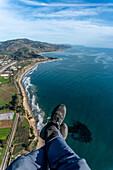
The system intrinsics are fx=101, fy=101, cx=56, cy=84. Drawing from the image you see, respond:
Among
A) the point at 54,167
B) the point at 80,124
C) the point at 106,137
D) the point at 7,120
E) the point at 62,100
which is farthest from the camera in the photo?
the point at 62,100

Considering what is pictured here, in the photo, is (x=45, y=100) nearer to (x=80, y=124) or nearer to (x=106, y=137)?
(x=80, y=124)

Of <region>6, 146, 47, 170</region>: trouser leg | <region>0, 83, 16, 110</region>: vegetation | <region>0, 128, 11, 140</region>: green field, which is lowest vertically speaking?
<region>0, 128, 11, 140</region>: green field

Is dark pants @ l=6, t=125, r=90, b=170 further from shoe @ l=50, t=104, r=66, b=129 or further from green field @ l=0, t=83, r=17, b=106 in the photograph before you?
green field @ l=0, t=83, r=17, b=106

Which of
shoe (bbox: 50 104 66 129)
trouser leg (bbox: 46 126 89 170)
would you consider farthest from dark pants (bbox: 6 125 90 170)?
shoe (bbox: 50 104 66 129)

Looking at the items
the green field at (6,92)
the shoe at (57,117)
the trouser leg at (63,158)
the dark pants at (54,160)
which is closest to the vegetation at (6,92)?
the green field at (6,92)

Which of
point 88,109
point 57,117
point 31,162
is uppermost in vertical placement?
point 31,162

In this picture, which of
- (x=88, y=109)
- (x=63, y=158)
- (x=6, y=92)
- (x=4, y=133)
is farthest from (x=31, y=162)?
(x=6, y=92)

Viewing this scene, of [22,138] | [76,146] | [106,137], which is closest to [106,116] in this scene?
[106,137]

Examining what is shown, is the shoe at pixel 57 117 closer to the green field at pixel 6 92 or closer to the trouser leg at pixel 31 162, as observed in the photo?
the trouser leg at pixel 31 162

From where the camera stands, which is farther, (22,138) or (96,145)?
(22,138)

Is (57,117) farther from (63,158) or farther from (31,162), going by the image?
(63,158)

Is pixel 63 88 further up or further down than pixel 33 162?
further down
